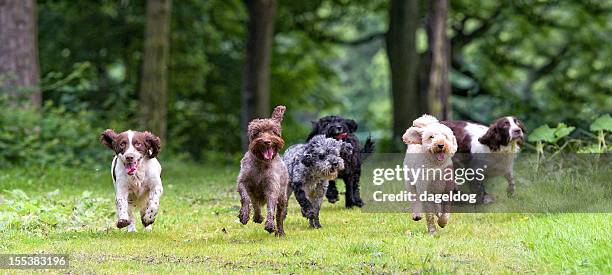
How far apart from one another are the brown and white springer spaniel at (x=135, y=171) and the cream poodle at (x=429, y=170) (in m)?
2.84


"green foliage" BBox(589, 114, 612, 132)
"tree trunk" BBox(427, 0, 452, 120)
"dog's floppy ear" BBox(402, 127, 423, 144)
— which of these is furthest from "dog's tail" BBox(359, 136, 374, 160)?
"tree trunk" BBox(427, 0, 452, 120)

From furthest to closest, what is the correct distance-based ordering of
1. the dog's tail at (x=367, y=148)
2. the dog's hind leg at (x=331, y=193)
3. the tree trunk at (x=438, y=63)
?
the tree trunk at (x=438, y=63) → the dog's tail at (x=367, y=148) → the dog's hind leg at (x=331, y=193)

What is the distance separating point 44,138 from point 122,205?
37.3ft

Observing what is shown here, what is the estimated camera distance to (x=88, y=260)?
35.3ft

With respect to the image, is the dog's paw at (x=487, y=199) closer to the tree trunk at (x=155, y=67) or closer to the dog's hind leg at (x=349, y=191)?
the dog's hind leg at (x=349, y=191)

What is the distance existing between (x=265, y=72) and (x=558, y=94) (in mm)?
10897

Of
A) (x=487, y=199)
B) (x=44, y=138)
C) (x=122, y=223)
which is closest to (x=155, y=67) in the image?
(x=44, y=138)

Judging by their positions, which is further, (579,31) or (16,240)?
(579,31)

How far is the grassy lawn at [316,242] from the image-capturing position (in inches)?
406

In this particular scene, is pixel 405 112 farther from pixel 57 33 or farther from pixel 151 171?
pixel 151 171

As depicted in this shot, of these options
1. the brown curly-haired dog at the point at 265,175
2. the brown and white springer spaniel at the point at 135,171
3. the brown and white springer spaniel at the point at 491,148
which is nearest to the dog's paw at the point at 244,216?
the brown curly-haired dog at the point at 265,175

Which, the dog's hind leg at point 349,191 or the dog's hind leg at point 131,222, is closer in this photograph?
the dog's hind leg at point 131,222

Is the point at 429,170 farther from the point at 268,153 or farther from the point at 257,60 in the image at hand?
the point at 257,60

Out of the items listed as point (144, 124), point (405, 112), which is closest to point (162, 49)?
point (144, 124)
